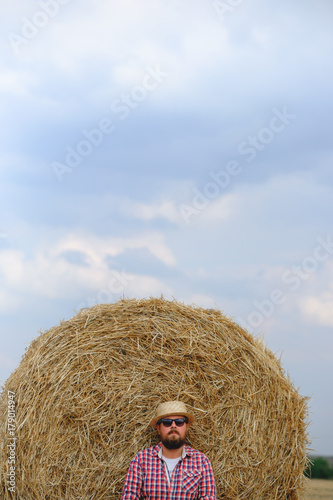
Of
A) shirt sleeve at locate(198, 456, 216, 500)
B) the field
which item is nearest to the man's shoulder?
shirt sleeve at locate(198, 456, 216, 500)

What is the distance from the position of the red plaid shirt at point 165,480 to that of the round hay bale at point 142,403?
293 mm

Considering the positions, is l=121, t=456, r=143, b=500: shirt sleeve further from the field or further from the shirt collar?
the field

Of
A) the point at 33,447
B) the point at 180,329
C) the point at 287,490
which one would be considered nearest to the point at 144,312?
the point at 180,329

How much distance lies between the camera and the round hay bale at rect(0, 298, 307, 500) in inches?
185

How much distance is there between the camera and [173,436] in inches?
171

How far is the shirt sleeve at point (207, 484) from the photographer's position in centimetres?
432

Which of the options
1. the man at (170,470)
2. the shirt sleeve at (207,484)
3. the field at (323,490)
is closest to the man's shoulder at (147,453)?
the man at (170,470)

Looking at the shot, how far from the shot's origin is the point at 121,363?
4.85 meters

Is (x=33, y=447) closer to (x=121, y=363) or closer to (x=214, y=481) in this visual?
(x=121, y=363)

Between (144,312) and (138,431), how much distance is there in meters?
1.06

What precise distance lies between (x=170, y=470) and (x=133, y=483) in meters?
0.31

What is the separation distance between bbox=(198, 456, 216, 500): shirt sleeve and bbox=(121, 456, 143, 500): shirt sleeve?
0.50m

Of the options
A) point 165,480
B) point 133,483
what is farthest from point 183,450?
point 133,483

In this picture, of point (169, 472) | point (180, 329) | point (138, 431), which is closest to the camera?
point (169, 472)
